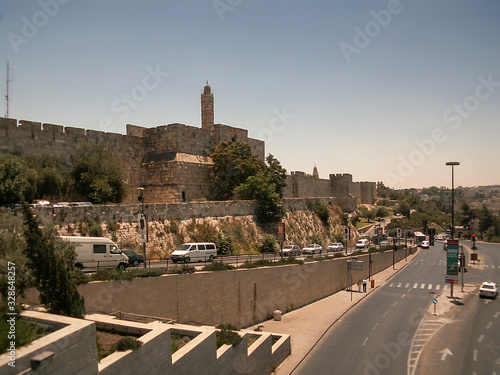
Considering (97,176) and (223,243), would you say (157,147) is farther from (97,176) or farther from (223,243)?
(223,243)

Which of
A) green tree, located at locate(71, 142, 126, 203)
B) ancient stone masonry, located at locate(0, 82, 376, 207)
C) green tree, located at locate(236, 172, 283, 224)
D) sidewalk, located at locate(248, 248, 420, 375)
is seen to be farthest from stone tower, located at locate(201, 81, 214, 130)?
sidewalk, located at locate(248, 248, 420, 375)

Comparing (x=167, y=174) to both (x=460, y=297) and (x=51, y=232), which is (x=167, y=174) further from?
(x=460, y=297)

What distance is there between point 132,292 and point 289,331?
33.8 ft

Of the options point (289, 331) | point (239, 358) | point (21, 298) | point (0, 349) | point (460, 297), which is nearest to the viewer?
point (0, 349)

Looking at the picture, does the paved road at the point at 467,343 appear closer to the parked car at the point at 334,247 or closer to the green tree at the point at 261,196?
the parked car at the point at 334,247

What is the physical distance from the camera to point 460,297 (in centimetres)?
3150

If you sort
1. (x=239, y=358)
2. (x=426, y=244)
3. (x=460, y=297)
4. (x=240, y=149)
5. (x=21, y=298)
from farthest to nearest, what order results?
1. (x=426, y=244)
2. (x=240, y=149)
3. (x=460, y=297)
4. (x=239, y=358)
5. (x=21, y=298)

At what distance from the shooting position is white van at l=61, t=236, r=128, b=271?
16094 millimetres

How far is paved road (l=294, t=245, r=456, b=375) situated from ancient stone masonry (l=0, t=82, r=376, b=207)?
17781 millimetres

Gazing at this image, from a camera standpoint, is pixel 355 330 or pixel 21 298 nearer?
pixel 21 298

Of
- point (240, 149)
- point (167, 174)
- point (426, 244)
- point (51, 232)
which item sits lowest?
point (426, 244)

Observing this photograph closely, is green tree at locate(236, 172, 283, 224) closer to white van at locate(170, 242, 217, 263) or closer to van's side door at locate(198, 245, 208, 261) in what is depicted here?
white van at locate(170, 242, 217, 263)

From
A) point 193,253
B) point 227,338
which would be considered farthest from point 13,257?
point 193,253

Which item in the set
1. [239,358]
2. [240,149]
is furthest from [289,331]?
[240,149]
